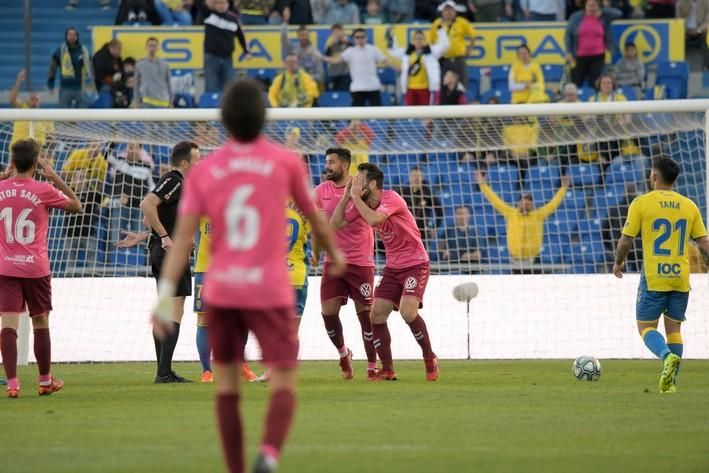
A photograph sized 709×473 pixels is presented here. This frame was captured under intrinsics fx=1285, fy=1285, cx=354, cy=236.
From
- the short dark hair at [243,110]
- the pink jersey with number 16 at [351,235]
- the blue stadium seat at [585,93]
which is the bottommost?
the pink jersey with number 16 at [351,235]

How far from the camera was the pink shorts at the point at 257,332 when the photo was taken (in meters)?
6.14

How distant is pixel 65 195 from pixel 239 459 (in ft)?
19.8

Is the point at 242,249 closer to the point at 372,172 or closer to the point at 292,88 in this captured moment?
the point at 372,172

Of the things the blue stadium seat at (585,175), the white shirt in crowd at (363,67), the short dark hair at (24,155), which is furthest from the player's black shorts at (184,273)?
the white shirt in crowd at (363,67)

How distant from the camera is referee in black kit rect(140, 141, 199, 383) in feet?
42.0

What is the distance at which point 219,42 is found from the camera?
78.4ft

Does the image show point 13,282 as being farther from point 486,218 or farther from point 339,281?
point 486,218

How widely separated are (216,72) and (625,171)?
28.0 feet

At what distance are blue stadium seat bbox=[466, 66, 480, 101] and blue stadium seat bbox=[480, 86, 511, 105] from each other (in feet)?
1.36

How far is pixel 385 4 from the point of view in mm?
26562

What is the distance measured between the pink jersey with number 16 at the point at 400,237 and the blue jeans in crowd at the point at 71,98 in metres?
12.2

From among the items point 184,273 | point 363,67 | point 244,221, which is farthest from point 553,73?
point 244,221

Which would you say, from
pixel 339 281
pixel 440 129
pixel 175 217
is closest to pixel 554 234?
pixel 440 129

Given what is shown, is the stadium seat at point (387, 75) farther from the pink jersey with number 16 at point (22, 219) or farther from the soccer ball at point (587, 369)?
Result: the pink jersey with number 16 at point (22, 219)
